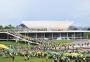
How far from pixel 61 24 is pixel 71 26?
308 centimetres

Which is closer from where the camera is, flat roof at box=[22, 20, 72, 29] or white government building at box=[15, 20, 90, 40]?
white government building at box=[15, 20, 90, 40]

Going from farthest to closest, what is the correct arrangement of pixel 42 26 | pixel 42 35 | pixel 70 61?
pixel 42 26, pixel 42 35, pixel 70 61

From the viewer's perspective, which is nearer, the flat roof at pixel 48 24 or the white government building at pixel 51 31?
the white government building at pixel 51 31

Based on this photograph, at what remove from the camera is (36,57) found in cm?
6084

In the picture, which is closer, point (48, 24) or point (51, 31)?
point (51, 31)

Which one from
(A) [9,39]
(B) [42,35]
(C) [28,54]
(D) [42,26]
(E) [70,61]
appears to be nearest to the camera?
(E) [70,61]

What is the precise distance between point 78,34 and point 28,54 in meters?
53.8

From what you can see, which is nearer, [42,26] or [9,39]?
[9,39]

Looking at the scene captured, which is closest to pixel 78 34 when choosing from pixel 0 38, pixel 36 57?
pixel 0 38

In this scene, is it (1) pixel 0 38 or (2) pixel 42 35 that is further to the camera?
(2) pixel 42 35

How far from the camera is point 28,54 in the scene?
200 ft

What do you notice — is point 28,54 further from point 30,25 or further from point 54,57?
point 30,25

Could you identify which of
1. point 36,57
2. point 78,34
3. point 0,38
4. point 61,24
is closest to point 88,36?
point 78,34

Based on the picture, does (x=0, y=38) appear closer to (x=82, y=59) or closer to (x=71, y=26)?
(x=71, y=26)
